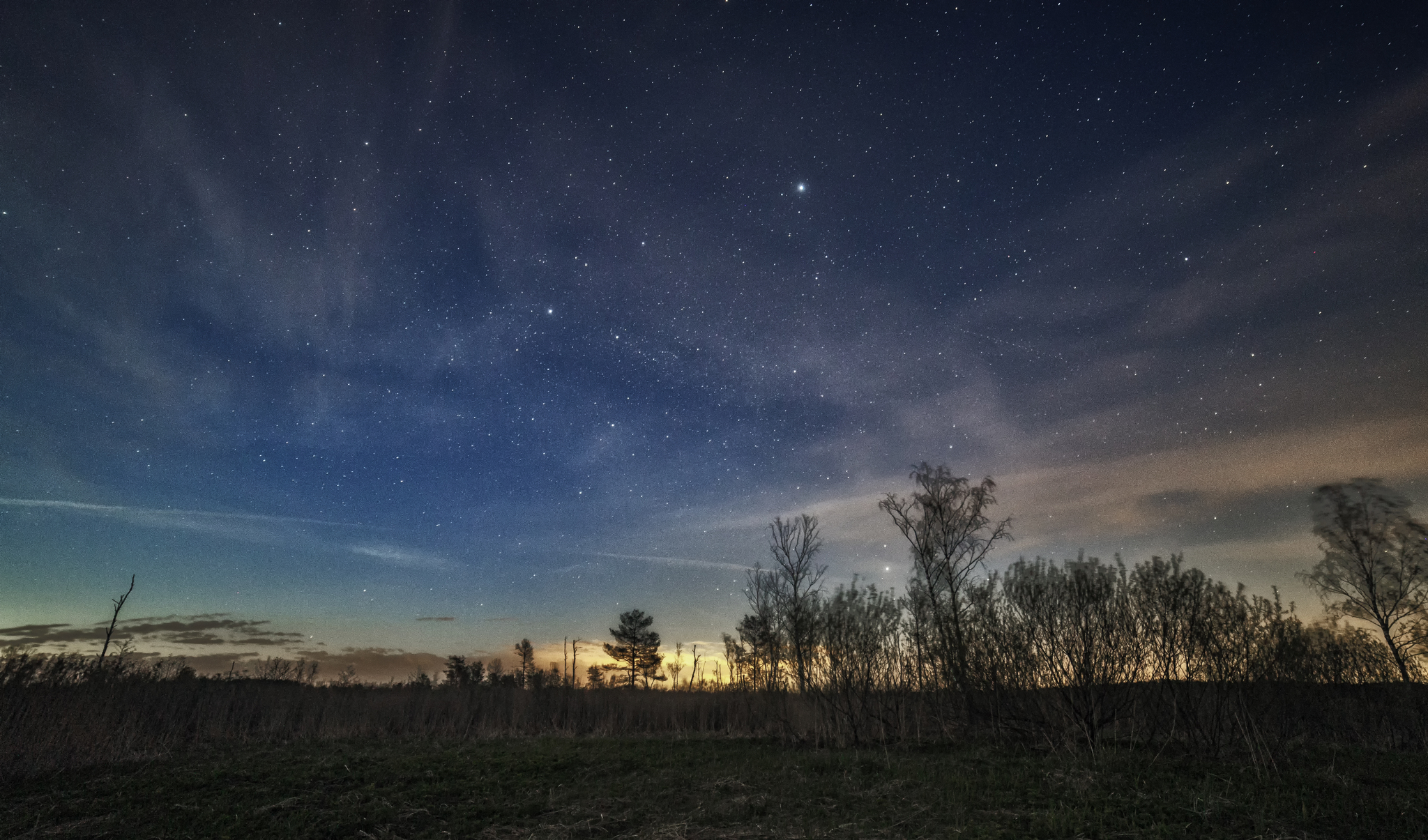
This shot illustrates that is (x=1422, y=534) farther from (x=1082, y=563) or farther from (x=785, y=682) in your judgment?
(x=785, y=682)

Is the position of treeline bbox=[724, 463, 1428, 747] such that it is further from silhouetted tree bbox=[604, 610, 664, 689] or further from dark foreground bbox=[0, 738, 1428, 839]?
silhouetted tree bbox=[604, 610, 664, 689]

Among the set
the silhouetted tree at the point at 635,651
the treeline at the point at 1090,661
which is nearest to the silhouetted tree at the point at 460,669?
the silhouetted tree at the point at 635,651

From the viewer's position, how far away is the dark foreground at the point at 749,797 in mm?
8312

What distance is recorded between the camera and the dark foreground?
831cm

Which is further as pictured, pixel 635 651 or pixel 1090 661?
pixel 635 651

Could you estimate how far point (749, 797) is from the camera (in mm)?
11219

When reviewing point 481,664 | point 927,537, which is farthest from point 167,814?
point 481,664

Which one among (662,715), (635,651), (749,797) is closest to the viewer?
(749,797)

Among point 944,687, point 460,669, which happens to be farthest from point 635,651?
point 944,687

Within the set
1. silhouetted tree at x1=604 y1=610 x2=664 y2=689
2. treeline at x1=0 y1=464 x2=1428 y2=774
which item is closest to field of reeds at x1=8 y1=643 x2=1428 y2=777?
treeline at x1=0 y1=464 x2=1428 y2=774

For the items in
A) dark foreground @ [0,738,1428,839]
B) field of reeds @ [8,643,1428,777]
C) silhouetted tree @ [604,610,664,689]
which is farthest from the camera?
silhouetted tree @ [604,610,664,689]

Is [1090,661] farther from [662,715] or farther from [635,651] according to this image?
[635,651]

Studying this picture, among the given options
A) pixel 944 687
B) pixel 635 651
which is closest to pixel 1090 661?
pixel 944 687

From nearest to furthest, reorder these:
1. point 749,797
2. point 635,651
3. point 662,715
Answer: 1. point 749,797
2. point 662,715
3. point 635,651
